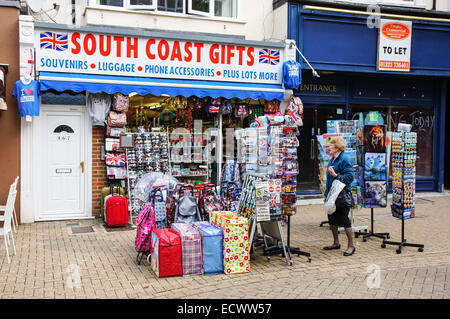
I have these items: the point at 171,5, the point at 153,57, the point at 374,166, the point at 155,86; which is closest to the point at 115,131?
the point at 155,86

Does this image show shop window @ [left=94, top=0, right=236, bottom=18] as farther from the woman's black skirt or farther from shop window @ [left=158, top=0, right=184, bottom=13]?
the woman's black skirt

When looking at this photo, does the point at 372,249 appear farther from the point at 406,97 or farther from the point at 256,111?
the point at 406,97

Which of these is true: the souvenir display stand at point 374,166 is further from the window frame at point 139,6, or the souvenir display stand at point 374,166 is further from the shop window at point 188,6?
the window frame at point 139,6

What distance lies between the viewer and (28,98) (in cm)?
880

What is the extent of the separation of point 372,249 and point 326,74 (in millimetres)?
6005

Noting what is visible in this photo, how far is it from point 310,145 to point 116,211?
5.76 metres

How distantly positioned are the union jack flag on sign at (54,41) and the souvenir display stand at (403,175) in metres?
6.77

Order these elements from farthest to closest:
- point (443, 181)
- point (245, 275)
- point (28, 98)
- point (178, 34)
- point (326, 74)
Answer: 1. point (443, 181)
2. point (326, 74)
3. point (178, 34)
4. point (28, 98)
5. point (245, 275)

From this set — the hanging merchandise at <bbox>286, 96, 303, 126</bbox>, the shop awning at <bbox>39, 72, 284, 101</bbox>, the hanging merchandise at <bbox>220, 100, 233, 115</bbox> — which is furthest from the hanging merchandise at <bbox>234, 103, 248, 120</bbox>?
the hanging merchandise at <bbox>286, 96, 303, 126</bbox>

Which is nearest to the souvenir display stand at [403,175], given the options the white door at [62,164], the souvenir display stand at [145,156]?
the souvenir display stand at [145,156]

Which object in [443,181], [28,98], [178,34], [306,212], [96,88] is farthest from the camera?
[443,181]

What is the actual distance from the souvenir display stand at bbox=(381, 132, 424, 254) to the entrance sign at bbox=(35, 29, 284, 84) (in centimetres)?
437

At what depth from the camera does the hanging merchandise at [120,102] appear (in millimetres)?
9844

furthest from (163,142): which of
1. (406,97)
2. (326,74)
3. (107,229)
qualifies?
(406,97)
